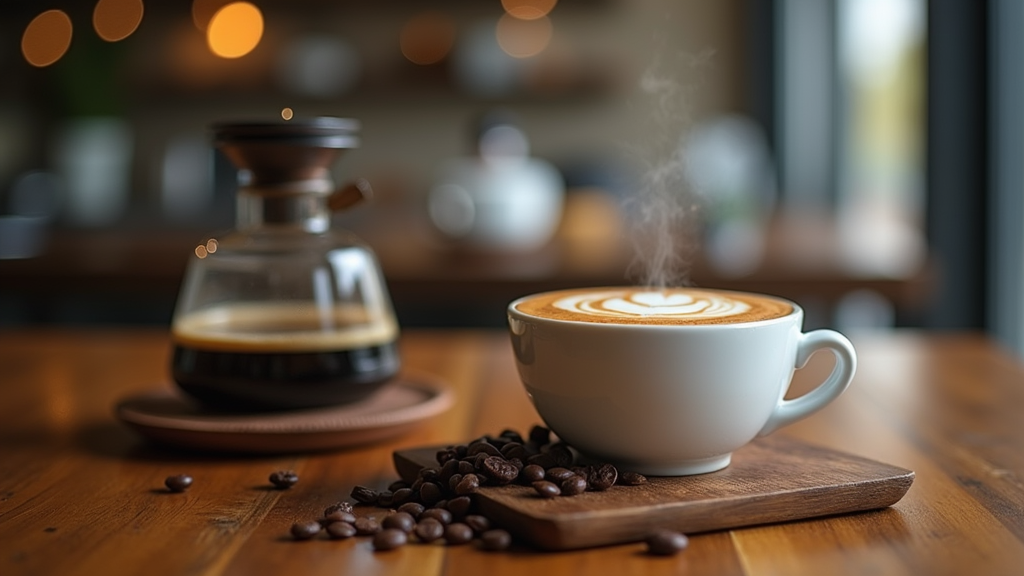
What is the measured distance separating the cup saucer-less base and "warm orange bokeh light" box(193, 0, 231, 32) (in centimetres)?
541

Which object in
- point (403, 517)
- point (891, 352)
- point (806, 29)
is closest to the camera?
point (403, 517)

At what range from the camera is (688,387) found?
78 centimetres

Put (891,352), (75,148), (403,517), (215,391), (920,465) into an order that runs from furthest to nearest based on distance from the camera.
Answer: (75,148), (891,352), (215,391), (920,465), (403,517)

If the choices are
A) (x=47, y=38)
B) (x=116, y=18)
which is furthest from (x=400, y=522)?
(x=47, y=38)

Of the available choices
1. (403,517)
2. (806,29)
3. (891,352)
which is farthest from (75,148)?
(403,517)

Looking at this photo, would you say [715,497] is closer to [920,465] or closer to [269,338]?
[920,465]

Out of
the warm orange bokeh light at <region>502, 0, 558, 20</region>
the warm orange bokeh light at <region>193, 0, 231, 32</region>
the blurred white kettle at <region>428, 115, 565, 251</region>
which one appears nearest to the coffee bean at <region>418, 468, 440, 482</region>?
the blurred white kettle at <region>428, 115, 565, 251</region>

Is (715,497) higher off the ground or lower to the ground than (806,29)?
lower

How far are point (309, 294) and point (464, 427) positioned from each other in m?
0.20

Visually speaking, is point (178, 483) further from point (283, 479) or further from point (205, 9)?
point (205, 9)

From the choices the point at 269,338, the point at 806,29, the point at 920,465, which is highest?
the point at 806,29

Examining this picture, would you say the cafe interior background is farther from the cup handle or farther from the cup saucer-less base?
the cup handle

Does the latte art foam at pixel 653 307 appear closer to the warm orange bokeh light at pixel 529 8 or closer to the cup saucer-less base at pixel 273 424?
the cup saucer-less base at pixel 273 424

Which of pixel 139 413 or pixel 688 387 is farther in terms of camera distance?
pixel 139 413
